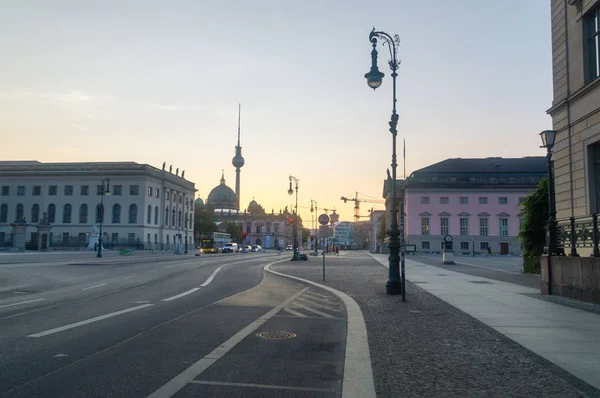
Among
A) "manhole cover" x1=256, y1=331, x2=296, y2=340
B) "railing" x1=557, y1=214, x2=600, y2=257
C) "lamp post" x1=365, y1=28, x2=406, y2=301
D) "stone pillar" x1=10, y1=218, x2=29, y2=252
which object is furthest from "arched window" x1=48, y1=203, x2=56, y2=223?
"manhole cover" x1=256, y1=331, x2=296, y2=340

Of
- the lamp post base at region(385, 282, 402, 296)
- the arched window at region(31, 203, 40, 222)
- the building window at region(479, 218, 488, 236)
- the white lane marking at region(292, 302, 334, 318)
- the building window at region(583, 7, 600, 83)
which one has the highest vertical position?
the building window at region(583, 7, 600, 83)

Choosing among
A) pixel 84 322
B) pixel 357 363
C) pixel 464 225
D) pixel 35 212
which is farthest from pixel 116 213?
pixel 357 363

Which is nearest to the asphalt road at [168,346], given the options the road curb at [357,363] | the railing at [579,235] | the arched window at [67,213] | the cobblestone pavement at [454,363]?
the road curb at [357,363]

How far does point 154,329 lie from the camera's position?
9.41 meters

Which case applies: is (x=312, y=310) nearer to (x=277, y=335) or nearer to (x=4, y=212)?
(x=277, y=335)

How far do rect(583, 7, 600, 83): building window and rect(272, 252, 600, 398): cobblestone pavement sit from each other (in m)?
10.3

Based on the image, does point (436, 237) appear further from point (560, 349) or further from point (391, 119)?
point (560, 349)

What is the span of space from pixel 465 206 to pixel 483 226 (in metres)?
5.44

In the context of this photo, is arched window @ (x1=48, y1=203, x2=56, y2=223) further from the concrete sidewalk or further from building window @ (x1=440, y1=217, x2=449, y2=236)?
the concrete sidewalk

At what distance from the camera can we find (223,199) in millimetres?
188750

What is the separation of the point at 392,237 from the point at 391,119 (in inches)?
158

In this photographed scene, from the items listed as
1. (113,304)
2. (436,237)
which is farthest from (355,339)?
(436,237)

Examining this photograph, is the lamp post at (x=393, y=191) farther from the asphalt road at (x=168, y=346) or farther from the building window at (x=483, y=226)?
the building window at (x=483, y=226)

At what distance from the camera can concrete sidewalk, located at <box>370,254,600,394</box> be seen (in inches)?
283
